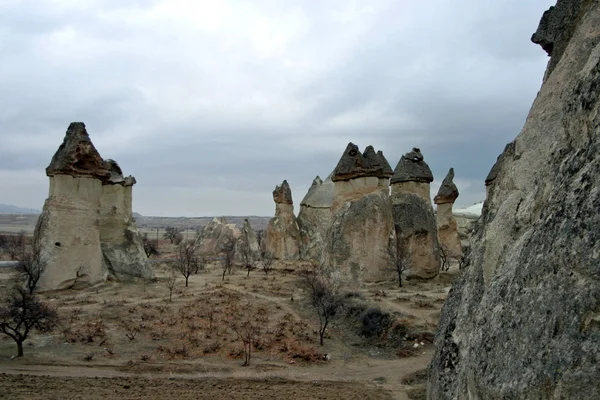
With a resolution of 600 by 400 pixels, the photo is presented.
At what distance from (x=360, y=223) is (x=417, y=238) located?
7.87ft

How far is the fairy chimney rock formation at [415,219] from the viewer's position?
57.1 feet

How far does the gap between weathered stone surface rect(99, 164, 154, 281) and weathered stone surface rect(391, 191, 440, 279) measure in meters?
9.69

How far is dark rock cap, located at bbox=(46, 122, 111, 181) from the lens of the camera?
1605 centimetres

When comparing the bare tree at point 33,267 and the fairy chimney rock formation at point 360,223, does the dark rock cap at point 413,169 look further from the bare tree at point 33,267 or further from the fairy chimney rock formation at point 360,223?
the bare tree at point 33,267

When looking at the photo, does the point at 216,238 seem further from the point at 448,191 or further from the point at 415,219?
the point at 415,219

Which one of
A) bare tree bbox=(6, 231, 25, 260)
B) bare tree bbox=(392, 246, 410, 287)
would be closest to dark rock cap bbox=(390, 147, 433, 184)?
bare tree bbox=(392, 246, 410, 287)

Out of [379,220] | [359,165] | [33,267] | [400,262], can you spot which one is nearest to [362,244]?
[379,220]

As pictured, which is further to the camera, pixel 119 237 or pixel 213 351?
pixel 119 237

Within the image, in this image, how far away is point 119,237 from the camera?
19.0 metres

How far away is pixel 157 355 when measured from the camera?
372 inches

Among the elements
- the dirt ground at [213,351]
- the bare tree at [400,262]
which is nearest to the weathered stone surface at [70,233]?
the dirt ground at [213,351]

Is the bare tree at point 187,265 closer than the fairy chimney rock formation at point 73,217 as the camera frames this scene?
No

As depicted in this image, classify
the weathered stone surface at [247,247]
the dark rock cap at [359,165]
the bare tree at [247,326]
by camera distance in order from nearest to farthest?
the bare tree at [247,326], the dark rock cap at [359,165], the weathered stone surface at [247,247]

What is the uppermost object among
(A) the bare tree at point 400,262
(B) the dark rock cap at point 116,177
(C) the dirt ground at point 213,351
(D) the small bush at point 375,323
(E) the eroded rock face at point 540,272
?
(B) the dark rock cap at point 116,177
